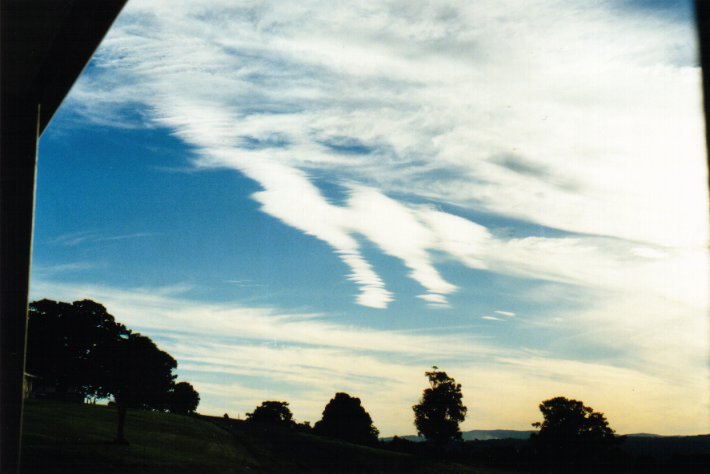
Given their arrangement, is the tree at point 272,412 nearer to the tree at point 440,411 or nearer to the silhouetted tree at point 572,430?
the tree at point 440,411

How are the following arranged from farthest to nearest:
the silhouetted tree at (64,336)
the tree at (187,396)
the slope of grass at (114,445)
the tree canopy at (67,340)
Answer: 1. the tree at (187,396)
2. the silhouetted tree at (64,336)
3. the tree canopy at (67,340)
4. the slope of grass at (114,445)

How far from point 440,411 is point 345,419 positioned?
55.7 feet

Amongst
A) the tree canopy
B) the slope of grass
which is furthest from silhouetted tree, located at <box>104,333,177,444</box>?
the tree canopy

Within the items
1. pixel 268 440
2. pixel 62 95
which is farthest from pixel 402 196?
pixel 268 440

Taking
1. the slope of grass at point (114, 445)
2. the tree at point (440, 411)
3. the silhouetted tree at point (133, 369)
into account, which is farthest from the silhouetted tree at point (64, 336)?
the tree at point (440, 411)

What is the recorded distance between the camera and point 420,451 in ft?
146

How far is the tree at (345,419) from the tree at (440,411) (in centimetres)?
1183

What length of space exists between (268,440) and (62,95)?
41.7 metres

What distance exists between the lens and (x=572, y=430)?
2295 inches

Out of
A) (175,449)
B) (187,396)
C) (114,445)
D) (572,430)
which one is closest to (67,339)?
(187,396)

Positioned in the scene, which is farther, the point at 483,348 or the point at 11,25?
the point at 483,348

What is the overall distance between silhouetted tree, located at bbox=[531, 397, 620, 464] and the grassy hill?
56.7 ft

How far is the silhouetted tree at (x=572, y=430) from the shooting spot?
2000 inches

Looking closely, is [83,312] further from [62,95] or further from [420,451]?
[62,95]
